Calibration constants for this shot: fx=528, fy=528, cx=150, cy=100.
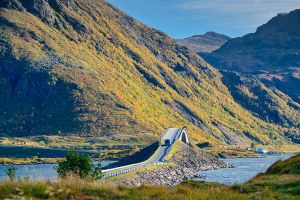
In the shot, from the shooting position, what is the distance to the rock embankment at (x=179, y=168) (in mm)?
100500

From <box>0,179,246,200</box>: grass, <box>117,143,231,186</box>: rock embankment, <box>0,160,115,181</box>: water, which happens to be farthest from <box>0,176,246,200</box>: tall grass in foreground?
<box>117,143,231,186</box>: rock embankment

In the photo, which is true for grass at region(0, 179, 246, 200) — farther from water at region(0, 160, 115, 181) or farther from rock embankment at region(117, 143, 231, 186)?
rock embankment at region(117, 143, 231, 186)

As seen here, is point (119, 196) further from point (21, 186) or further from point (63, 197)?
point (21, 186)

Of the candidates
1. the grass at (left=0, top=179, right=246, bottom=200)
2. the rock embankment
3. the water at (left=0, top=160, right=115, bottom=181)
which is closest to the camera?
the grass at (left=0, top=179, right=246, bottom=200)

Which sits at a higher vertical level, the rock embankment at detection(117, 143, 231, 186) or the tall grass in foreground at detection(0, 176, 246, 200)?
the tall grass in foreground at detection(0, 176, 246, 200)

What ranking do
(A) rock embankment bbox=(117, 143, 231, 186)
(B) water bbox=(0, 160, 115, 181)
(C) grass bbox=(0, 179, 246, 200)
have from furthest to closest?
1. (A) rock embankment bbox=(117, 143, 231, 186)
2. (B) water bbox=(0, 160, 115, 181)
3. (C) grass bbox=(0, 179, 246, 200)

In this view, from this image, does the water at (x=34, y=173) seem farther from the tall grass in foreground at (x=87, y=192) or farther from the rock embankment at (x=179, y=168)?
the rock embankment at (x=179, y=168)

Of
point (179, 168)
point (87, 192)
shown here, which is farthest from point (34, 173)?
point (179, 168)

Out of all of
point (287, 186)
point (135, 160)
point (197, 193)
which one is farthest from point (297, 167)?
point (135, 160)

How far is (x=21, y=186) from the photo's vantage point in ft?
59.7

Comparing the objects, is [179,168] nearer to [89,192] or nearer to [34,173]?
[34,173]

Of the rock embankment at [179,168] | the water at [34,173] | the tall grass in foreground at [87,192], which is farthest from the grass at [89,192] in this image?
the rock embankment at [179,168]

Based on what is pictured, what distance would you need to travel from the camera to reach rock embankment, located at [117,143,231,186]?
330 ft

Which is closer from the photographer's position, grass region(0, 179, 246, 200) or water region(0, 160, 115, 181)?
grass region(0, 179, 246, 200)
